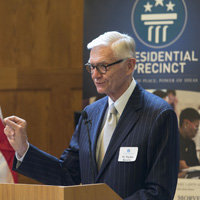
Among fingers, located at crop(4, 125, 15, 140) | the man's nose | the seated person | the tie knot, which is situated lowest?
the seated person

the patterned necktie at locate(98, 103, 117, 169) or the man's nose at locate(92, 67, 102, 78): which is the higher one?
the man's nose at locate(92, 67, 102, 78)

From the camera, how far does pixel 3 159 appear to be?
361 cm

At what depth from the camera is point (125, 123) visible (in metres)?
2.52

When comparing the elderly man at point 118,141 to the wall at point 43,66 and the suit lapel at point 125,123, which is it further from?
the wall at point 43,66

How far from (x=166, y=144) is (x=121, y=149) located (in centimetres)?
24

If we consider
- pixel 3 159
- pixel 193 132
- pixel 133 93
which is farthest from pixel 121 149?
pixel 193 132

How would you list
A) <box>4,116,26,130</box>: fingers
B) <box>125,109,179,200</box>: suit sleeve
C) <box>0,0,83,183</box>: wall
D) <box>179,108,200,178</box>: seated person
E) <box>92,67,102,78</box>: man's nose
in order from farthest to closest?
<box>0,0,83,183</box>: wall, <box>179,108,200,178</box>: seated person, <box>92,67,102,78</box>: man's nose, <box>4,116,26,130</box>: fingers, <box>125,109,179,200</box>: suit sleeve

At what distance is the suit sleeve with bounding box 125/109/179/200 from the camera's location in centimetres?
229

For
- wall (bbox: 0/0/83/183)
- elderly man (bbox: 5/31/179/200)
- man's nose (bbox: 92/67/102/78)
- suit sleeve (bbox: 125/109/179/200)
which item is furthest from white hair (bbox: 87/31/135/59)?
wall (bbox: 0/0/83/183)

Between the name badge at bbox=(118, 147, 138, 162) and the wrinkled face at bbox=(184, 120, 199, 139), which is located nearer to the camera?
the name badge at bbox=(118, 147, 138, 162)

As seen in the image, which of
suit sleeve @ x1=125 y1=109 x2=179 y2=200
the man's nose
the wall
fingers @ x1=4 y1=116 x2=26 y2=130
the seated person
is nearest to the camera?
suit sleeve @ x1=125 y1=109 x2=179 y2=200

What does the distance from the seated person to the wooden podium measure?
210 centimetres

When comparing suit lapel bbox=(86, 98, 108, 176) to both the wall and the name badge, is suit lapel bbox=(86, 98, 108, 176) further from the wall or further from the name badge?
the wall

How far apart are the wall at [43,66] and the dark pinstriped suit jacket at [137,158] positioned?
10.1 feet
